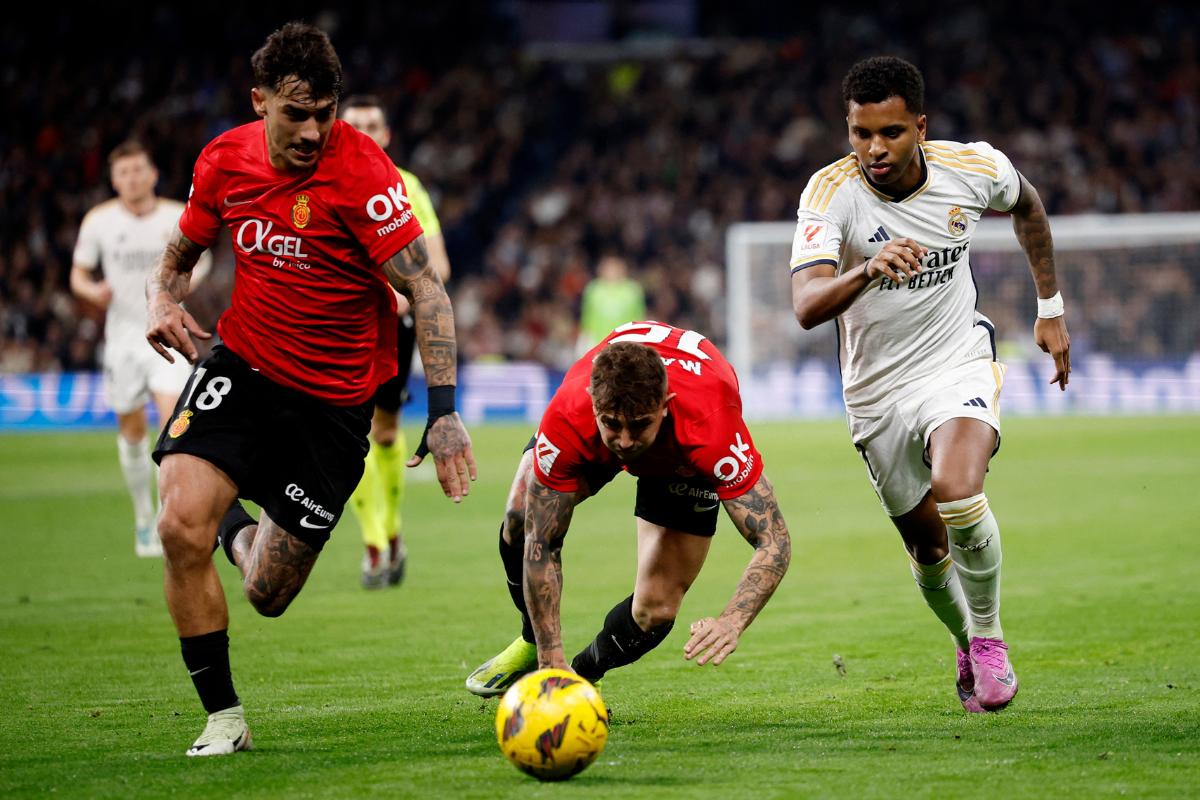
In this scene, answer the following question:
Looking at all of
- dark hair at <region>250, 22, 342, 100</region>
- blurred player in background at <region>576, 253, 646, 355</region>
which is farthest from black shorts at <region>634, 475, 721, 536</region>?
blurred player in background at <region>576, 253, 646, 355</region>

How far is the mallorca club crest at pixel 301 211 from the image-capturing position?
588 centimetres

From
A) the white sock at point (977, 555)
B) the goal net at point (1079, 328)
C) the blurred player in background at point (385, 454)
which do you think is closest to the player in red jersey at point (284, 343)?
the white sock at point (977, 555)

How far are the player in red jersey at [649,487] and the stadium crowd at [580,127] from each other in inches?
827

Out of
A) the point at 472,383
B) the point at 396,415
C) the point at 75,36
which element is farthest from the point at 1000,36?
the point at 396,415

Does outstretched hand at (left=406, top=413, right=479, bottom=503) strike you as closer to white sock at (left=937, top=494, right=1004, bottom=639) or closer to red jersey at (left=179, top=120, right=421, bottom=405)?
red jersey at (left=179, top=120, right=421, bottom=405)

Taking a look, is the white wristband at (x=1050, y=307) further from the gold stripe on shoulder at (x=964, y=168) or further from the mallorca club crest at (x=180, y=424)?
the mallorca club crest at (x=180, y=424)

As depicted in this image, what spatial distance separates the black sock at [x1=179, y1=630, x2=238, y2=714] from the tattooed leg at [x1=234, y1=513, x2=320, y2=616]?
583 millimetres

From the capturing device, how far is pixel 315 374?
6.09 metres

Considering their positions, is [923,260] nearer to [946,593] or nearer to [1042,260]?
[1042,260]

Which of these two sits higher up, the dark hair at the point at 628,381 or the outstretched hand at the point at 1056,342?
the dark hair at the point at 628,381

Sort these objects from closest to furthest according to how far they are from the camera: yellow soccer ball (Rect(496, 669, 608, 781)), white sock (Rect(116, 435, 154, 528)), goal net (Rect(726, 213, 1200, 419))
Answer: yellow soccer ball (Rect(496, 669, 608, 781))
white sock (Rect(116, 435, 154, 528))
goal net (Rect(726, 213, 1200, 419))

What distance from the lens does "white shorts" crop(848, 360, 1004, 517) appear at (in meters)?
6.46

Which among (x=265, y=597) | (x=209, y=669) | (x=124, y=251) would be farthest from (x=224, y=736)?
(x=124, y=251)

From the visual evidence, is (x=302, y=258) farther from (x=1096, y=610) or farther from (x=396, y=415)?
(x=1096, y=610)
